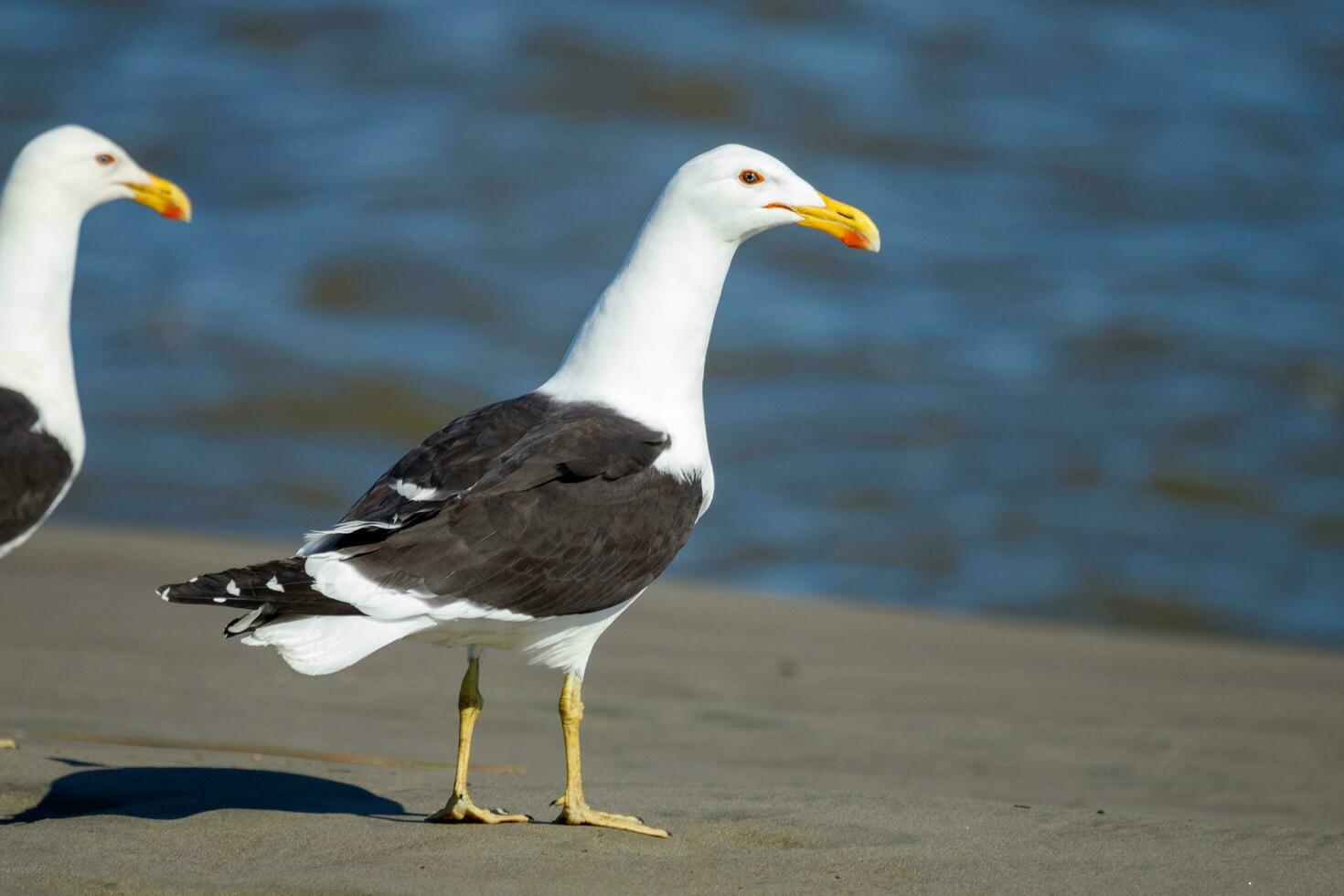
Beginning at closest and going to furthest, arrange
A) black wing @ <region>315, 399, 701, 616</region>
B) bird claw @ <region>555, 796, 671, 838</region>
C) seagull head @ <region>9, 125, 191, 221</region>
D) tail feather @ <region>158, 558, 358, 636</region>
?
tail feather @ <region>158, 558, 358, 636</region>, black wing @ <region>315, 399, 701, 616</region>, bird claw @ <region>555, 796, 671, 838</region>, seagull head @ <region>9, 125, 191, 221</region>

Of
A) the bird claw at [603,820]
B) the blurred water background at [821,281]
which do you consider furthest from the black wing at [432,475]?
the blurred water background at [821,281]

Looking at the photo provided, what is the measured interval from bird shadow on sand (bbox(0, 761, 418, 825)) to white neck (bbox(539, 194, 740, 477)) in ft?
3.84

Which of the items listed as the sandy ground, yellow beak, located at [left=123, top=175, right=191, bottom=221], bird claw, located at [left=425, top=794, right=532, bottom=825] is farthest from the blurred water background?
bird claw, located at [left=425, top=794, right=532, bottom=825]

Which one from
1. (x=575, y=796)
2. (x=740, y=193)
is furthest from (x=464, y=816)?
(x=740, y=193)

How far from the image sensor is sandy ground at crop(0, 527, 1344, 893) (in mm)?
3359

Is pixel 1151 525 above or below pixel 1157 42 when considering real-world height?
below

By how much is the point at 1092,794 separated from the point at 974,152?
11031mm

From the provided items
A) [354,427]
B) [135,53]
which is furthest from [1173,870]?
[135,53]

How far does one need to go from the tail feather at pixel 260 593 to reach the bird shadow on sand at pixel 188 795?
2.33 feet

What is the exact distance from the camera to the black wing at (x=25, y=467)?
16.7 ft

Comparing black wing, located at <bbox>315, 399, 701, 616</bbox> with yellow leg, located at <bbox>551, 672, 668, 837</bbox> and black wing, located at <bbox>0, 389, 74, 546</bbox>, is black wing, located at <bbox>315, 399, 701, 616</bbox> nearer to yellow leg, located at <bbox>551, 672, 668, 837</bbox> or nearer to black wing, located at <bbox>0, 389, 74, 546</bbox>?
yellow leg, located at <bbox>551, 672, 668, 837</bbox>

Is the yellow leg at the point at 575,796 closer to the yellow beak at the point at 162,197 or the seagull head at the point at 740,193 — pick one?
the seagull head at the point at 740,193

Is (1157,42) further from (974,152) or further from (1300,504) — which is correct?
(1300,504)

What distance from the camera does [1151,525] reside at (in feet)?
31.8
